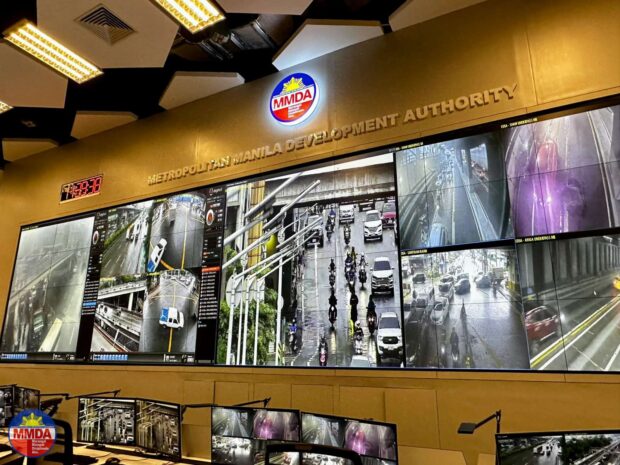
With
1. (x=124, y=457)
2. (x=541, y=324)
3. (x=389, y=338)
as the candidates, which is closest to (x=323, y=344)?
(x=389, y=338)

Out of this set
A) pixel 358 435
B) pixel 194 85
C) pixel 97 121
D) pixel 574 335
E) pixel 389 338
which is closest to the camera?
pixel 358 435

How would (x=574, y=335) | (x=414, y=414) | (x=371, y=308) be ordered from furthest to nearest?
1. (x=371, y=308)
2. (x=414, y=414)
3. (x=574, y=335)

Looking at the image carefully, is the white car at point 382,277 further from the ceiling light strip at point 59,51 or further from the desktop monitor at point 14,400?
the desktop monitor at point 14,400

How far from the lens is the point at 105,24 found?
3.12 metres

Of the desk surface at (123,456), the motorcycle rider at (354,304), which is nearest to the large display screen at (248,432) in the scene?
the desk surface at (123,456)

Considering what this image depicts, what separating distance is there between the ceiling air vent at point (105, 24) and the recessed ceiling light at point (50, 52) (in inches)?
14.6

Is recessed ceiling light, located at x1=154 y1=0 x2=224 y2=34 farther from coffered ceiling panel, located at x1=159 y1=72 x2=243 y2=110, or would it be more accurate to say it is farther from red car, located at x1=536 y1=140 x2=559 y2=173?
red car, located at x1=536 y1=140 x2=559 y2=173

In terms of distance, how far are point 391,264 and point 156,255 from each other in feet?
7.79

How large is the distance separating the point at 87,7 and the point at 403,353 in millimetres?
3313

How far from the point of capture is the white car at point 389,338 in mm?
2686

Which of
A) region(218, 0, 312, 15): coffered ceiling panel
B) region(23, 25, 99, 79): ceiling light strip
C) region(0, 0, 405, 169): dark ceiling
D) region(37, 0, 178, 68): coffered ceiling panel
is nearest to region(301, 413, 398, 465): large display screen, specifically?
region(218, 0, 312, 15): coffered ceiling panel

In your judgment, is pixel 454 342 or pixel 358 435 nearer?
pixel 358 435
